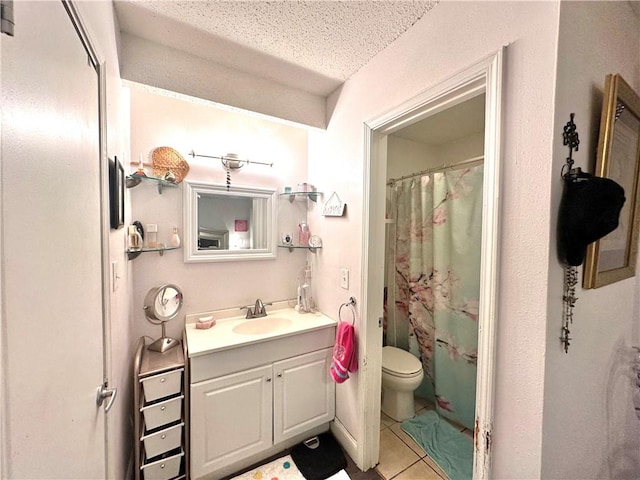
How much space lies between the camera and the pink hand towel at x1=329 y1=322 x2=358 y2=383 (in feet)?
4.97

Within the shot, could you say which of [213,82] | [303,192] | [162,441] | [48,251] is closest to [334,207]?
[303,192]

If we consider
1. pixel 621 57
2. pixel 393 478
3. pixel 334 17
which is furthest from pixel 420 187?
pixel 393 478

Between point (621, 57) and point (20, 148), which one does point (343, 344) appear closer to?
Result: point (20, 148)

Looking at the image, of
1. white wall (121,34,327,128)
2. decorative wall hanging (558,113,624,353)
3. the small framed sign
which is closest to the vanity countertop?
the small framed sign

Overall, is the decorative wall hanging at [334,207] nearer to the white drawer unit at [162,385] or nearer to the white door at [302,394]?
the white door at [302,394]

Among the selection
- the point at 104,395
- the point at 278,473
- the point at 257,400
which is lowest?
the point at 278,473

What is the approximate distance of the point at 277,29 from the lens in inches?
48.1

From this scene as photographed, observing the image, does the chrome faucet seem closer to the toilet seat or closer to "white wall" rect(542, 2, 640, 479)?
the toilet seat

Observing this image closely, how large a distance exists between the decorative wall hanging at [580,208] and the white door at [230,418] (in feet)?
4.93

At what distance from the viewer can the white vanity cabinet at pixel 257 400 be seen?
1.37 meters

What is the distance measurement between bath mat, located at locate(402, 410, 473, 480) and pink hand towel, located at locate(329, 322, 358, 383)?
0.81 m

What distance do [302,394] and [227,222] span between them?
1.34 metres

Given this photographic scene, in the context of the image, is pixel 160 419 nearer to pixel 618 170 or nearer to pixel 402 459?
pixel 402 459

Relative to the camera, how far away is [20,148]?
434mm
